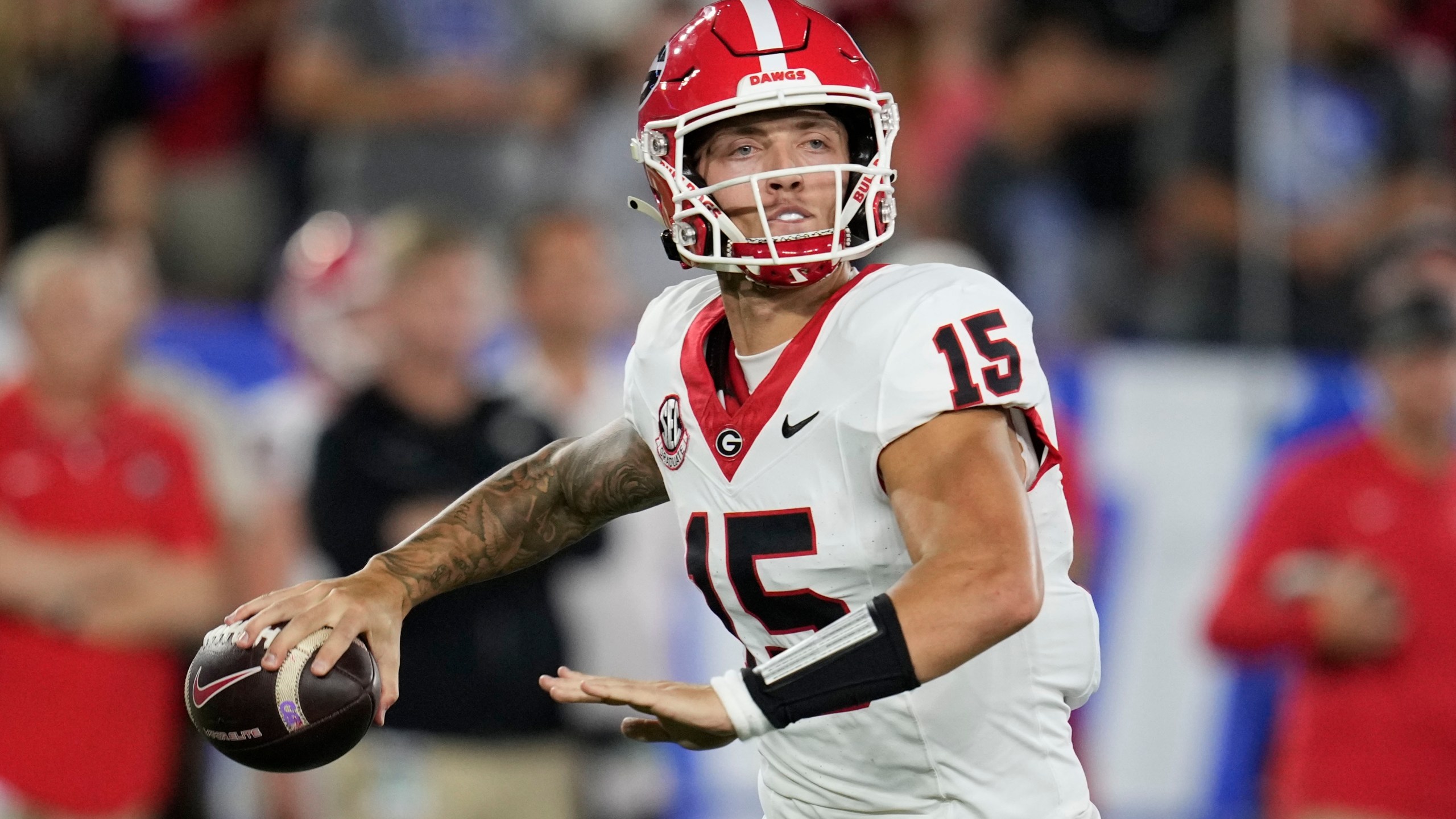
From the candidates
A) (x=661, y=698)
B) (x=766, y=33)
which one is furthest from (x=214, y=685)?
(x=766, y=33)

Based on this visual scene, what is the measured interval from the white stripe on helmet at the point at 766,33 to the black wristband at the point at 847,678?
996 mm

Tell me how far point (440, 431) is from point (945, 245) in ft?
8.27

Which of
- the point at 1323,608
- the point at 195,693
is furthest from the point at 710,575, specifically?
the point at 1323,608

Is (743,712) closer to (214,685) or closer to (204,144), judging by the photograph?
(214,685)

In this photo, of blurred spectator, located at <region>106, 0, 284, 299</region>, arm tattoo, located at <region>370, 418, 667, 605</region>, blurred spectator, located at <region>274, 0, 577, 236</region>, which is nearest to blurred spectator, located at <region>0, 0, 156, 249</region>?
blurred spectator, located at <region>106, 0, 284, 299</region>

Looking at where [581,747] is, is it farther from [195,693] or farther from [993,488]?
[993,488]

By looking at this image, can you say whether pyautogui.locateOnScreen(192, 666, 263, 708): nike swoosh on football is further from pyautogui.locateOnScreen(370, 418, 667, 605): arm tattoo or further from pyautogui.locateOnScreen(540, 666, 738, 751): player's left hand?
pyautogui.locateOnScreen(540, 666, 738, 751): player's left hand

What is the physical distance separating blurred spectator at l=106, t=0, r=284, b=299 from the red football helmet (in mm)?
4126

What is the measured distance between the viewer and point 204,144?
23.8ft

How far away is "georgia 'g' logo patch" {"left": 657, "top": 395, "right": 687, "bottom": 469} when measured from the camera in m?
→ 3.23

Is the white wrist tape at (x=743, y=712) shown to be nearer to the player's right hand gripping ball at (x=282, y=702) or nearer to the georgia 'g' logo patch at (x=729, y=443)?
the georgia 'g' logo patch at (x=729, y=443)

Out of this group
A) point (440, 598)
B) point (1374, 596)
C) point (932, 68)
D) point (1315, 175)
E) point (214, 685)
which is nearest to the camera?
point (214, 685)

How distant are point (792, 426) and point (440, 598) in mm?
2595

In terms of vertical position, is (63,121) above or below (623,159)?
above
